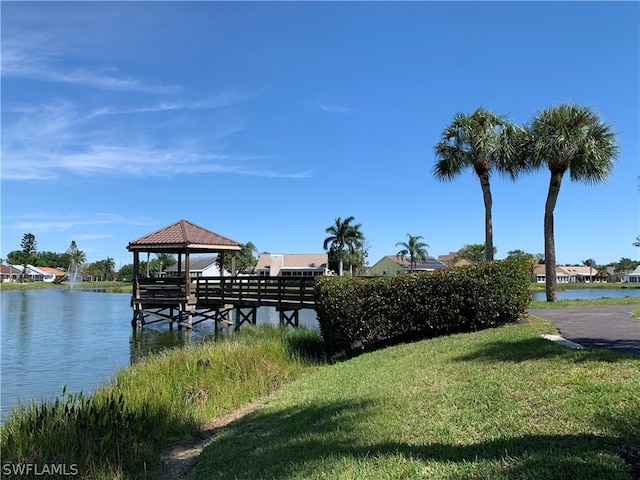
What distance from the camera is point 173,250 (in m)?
26.4

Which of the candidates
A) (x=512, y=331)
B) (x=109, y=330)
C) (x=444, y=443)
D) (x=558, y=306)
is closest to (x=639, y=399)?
(x=444, y=443)

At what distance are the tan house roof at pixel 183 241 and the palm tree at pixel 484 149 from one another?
1232 cm

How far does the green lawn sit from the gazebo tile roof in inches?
705

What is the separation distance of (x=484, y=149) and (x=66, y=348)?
20014mm

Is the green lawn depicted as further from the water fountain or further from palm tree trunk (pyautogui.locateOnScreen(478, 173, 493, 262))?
the water fountain

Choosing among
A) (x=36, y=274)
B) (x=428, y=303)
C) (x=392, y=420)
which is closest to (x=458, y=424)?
(x=392, y=420)

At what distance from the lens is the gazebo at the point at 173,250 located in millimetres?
25281

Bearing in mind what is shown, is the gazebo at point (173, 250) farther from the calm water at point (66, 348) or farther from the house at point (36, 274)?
the house at point (36, 274)

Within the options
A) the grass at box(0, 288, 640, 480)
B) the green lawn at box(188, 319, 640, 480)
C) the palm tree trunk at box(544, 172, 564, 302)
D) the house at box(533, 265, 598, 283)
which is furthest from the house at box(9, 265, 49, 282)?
the green lawn at box(188, 319, 640, 480)

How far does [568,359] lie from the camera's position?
6.88m

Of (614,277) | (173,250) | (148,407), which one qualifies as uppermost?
(173,250)

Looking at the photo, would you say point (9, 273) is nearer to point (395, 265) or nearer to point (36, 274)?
point (36, 274)

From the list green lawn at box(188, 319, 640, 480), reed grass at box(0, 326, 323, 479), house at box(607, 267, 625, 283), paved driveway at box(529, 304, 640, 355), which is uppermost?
paved driveway at box(529, 304, 640, 355)

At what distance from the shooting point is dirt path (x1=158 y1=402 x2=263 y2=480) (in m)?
6.02
